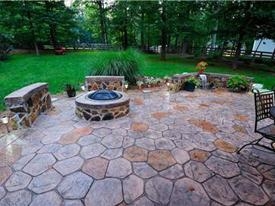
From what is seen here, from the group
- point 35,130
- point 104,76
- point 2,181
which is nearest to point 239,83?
point 104,76

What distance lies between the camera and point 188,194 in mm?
2227

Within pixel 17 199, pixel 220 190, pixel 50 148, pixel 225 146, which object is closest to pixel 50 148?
pixel 50 148

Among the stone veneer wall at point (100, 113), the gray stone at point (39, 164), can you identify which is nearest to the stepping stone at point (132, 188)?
the gray stone at point (39, 164)

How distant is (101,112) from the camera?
4086 mm

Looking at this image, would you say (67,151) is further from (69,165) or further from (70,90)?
(70,90)

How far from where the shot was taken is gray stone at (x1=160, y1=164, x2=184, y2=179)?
8.19ft

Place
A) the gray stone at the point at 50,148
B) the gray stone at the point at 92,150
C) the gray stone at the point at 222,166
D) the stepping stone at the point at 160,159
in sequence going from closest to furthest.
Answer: the gray stone at the point at 222,166
the stepping stone at the point at 160,159
the gray stone at the point at 92,150
the gray stone at the point at 50,148

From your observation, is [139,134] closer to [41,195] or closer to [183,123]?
[183,123]

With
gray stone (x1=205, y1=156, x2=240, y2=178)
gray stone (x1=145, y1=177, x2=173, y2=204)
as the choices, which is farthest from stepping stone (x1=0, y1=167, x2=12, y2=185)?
gray stone (x1=205, y1=156, x2=240, y2=178)

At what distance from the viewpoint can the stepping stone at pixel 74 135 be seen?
131 inches

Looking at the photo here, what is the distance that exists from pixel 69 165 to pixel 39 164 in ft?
1.38

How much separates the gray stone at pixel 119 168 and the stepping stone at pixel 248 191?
1.28 meters

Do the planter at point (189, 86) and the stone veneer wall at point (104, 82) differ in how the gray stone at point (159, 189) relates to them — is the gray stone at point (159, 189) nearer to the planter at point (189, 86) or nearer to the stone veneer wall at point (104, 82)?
the stone veneer wall at point (104, 82)

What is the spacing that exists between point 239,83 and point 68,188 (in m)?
6.15
